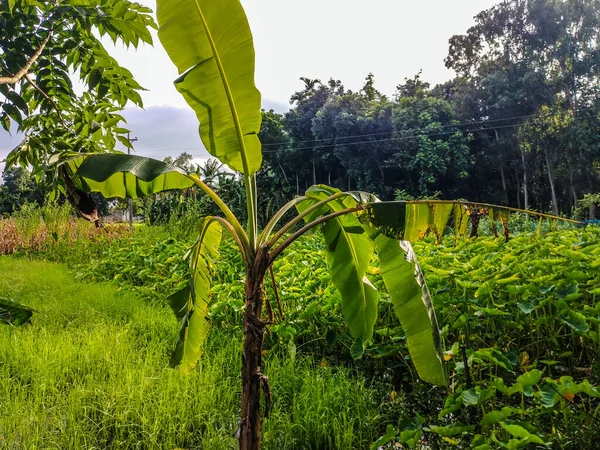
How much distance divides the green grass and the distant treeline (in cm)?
2003

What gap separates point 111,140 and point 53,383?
1502 mm

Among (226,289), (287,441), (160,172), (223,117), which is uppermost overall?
(223,117)

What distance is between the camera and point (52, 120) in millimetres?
2375

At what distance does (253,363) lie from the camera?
4.86 ft

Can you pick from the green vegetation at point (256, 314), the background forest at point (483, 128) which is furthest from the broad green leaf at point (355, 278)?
the background forest at point (483, 128)

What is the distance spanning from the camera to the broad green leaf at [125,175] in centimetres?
149

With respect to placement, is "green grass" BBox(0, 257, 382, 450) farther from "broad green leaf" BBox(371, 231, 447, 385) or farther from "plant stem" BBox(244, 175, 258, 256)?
"plant stem" BBox(244, 175, 258, 256)

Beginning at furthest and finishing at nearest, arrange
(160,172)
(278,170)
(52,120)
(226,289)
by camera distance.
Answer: (278,170) < (226,289) < (52,120) < (160,172)

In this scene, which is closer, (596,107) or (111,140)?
(111,140)

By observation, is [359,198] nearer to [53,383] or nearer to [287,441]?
[287,441]

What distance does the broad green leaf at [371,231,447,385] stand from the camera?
1.55 meters

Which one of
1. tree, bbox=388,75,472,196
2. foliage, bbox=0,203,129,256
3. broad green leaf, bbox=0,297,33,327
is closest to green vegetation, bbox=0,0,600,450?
Result: broad green leaf, bbox=0,297,33,327

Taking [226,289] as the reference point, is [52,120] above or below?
above

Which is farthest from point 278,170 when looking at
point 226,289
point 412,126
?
point 226,289
